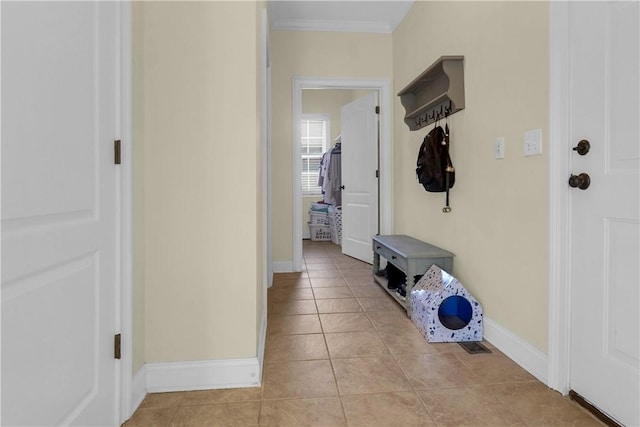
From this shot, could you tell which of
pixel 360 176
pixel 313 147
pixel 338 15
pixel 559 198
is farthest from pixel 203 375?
pixel 313 147

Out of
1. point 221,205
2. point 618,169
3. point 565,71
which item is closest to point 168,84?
point 221,205

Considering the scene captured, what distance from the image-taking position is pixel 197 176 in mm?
1547

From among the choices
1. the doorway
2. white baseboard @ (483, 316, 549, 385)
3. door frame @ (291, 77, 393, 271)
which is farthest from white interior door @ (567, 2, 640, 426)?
door frame @ (291, 77, 393, 271)

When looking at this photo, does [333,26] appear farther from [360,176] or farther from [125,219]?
[125,219]

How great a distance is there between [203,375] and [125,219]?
741 millimetres

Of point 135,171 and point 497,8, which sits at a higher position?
point 497,8

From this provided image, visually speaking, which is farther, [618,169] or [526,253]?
[526,253]

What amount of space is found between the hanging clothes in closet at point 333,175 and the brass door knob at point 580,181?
4.20 meters

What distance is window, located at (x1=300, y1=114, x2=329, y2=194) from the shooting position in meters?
6.68

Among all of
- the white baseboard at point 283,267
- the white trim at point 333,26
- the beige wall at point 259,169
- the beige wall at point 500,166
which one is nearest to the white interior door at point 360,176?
the white trim at point 333,26

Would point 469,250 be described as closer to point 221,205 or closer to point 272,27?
point 221,205

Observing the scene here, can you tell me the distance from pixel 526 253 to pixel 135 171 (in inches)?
69.9

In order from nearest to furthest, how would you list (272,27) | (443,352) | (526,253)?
(526,253), (443,352), (272,27)

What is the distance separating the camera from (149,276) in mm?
1546
